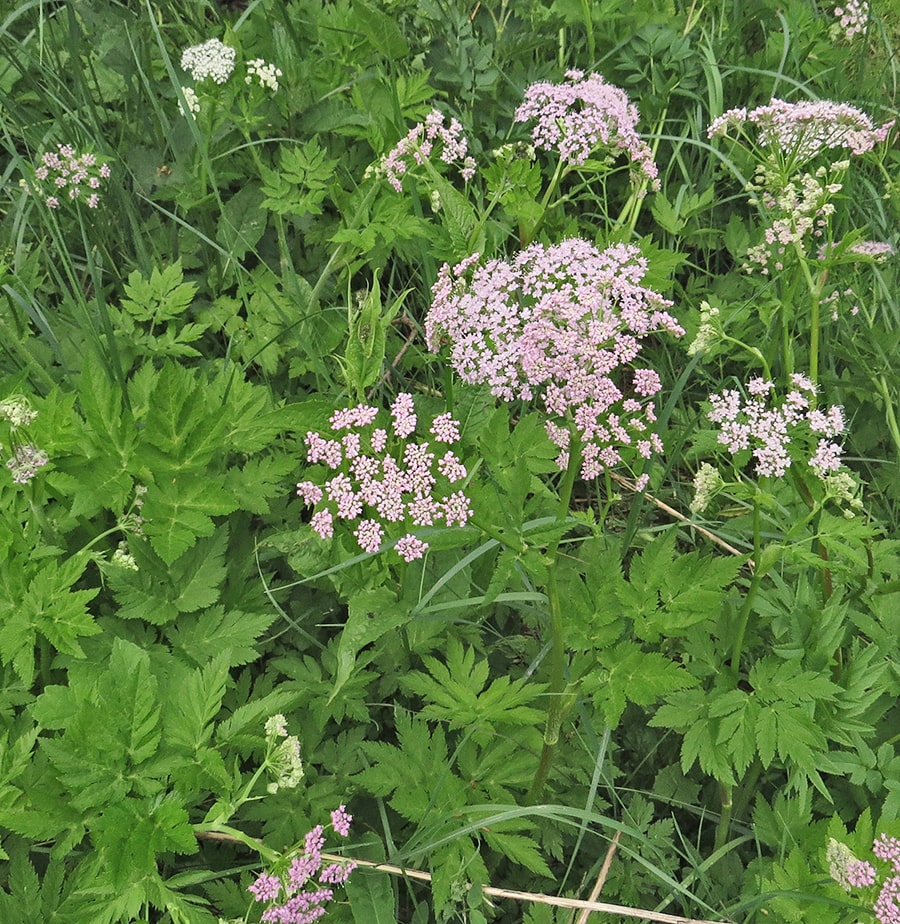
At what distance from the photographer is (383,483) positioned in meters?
1.75

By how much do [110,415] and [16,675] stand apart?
2.43 feet

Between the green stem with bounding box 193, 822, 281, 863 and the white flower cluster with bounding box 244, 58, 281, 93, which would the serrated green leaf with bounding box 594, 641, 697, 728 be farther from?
the white flower cluster with bounding box 244, 58, 281, 93

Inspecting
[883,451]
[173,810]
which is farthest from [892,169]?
[173,810]

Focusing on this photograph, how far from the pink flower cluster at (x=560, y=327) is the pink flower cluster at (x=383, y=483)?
219 millimetres

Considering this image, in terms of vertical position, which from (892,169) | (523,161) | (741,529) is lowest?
(741,529)

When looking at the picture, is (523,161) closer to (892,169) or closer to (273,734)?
(273,734)

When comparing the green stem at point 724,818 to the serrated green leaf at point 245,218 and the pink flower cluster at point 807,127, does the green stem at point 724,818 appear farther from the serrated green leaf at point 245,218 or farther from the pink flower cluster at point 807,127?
the serrated green leaf at point 245,218

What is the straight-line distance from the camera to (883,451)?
3094mm

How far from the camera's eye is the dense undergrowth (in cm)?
180

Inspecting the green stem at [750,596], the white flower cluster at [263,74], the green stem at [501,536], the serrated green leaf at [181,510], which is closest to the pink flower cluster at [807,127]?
the green stem at [750,596]

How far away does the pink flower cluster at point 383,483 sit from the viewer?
67.2 inches

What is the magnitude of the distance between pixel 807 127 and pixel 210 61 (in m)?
2.07

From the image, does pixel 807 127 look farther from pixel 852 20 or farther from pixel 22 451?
pixel 22 451

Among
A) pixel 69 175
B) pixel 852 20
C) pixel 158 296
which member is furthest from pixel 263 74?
pixel 852 20
